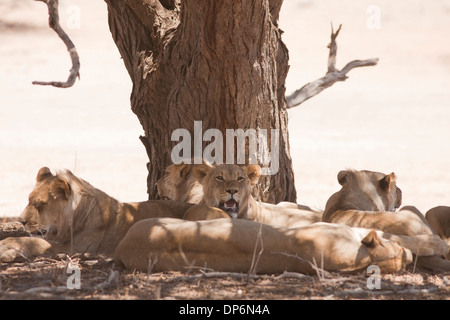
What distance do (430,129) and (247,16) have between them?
27356 millimetres

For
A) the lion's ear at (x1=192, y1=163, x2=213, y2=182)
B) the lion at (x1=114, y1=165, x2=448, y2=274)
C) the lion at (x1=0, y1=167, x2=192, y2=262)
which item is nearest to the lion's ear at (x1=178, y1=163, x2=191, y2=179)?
the lion's ear at (x1=192, y1=163, x2=213, y2=182)

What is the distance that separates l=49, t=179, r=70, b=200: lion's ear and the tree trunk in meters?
1.94

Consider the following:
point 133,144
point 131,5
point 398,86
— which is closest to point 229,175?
point 131,5

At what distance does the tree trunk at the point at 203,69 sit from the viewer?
799cm

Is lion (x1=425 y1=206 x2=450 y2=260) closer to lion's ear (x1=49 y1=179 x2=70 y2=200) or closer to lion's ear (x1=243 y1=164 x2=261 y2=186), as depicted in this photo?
lion's ear (x1=243 y1=164 x2=261 y2=186)

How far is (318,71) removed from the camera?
50125 millimetres

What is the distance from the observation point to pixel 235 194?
747 centimetres

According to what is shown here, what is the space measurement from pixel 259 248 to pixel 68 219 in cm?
191

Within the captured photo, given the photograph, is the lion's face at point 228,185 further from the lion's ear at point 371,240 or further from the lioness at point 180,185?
the lion's ear at point 371,240

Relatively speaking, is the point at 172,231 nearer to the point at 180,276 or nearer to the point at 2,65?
the point at 180,276

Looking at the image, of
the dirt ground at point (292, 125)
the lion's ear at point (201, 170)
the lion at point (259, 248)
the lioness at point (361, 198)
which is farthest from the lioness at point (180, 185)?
the lion at point (259, 248)

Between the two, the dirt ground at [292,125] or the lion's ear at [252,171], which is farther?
the lion's ear at [252,171]

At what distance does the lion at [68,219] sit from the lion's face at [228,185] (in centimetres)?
75

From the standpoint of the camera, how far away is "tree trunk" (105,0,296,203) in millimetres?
7992
